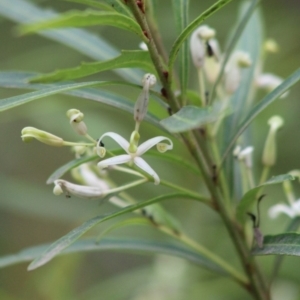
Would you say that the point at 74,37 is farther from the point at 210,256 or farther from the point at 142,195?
the point at 142,195

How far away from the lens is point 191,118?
59cm

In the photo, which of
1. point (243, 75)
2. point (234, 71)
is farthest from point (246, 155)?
point (243, 75)

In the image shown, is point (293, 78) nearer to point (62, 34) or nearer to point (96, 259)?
point (62, 34)

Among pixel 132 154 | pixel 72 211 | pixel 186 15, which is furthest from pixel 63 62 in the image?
pixel 132 154

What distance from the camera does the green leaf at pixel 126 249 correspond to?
90cm

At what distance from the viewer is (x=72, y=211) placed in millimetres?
1688

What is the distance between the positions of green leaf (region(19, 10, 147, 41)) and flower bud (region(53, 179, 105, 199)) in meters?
0.22

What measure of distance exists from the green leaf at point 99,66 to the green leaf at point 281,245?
0.30 meters

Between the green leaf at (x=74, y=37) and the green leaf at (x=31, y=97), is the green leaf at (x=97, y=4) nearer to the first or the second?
the green leaf at (x=31, y=97)

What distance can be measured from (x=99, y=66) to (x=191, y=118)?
0.42ft

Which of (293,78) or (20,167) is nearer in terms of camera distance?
(293,78)

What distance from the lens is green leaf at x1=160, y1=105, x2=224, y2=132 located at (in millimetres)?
564

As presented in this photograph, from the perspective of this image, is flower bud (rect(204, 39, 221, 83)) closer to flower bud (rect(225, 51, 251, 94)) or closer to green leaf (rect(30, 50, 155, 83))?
flower bud (rect(225, 51, 251, 94))

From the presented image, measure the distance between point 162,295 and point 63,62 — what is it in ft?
2.99
